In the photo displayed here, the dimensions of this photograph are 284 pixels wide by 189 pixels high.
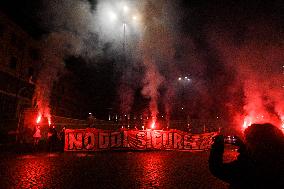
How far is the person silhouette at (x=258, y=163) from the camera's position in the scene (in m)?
2.31

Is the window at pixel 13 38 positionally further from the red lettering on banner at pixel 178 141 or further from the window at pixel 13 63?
A: the red lettering on banner at pixel 178 141

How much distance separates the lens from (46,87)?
34.8 m

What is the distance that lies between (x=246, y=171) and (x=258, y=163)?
0.18 metres

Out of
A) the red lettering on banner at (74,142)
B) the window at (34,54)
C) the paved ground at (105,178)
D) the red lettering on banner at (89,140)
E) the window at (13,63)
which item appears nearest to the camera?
the paved ground at (105,178)

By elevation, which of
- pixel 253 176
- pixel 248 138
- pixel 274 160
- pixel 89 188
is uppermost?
pixel 248 138

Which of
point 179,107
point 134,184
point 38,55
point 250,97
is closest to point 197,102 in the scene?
point 179,107

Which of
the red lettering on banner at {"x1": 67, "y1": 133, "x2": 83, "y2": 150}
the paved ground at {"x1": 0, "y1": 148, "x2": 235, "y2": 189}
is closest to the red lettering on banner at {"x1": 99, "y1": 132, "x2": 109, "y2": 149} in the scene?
the red lettering on banner at {"x1": 67, "y1": 133, "x2": 83, "y2": 150}

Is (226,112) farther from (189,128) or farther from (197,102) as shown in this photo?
(189,128)

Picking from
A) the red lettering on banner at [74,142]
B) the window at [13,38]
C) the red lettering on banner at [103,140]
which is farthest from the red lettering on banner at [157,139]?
the window at [13,38]

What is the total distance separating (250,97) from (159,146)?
1656 cm

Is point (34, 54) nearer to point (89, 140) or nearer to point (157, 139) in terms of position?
point (89, 140)

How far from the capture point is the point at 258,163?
238 centimetres

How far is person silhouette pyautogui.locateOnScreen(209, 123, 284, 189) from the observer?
231cm

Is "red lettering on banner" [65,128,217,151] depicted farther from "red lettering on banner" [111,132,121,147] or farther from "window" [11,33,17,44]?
"window" [11,33,17,44]
